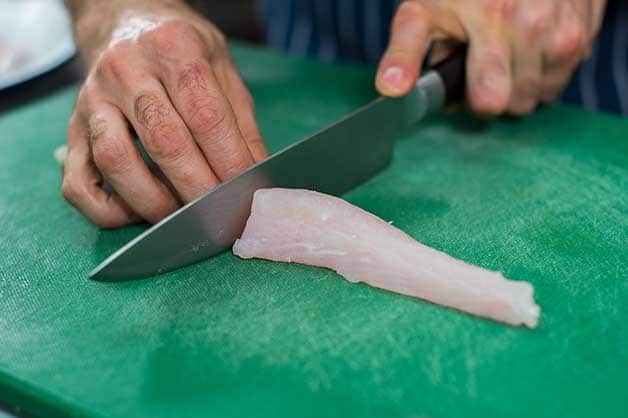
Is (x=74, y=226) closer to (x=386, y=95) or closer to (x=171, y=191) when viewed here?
(x=171, y=191)

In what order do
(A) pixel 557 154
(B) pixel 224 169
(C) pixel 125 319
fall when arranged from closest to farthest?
(C) pixel 125 319
(B) pixel 224 169
(A) pixel 557 154

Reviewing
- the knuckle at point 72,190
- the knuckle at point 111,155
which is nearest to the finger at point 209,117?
the knuckle at point 111,155

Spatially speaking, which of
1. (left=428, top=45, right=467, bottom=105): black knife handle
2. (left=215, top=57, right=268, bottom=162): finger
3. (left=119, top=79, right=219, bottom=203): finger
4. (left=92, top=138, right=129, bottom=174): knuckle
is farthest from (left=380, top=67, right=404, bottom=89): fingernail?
(left=92, top=138, right=129, bottom=174): knuckle

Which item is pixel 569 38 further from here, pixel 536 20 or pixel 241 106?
pixel 241 106

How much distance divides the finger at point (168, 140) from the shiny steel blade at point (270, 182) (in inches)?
2.7

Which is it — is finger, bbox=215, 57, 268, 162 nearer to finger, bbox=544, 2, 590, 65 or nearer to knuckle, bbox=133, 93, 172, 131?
knuckle, bbox=133, 93, 172, 131

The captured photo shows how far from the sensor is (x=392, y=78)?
1395 mm

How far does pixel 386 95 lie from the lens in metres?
1.39

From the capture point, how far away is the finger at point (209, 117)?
120 cm

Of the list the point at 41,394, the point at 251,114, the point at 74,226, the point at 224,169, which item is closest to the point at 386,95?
the point at 251,114

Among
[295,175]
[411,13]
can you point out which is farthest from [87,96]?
[411,13]

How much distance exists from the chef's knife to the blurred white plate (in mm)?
1077

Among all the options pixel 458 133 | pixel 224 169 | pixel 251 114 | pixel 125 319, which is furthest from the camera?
pixel 458 133

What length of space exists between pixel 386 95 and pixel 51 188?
26.8 inches
